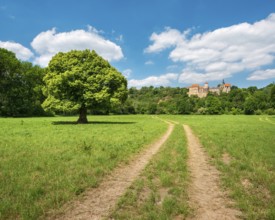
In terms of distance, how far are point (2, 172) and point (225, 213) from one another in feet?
25.6

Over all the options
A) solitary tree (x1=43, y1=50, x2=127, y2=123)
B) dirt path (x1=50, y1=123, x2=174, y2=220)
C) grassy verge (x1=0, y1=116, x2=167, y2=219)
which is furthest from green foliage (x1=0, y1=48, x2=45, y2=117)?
dirt path (x1=50, y1=123, x2=174, y2=220)

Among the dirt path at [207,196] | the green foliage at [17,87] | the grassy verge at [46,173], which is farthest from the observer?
the green foliage at [17,87]

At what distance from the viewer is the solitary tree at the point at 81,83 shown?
31391mm

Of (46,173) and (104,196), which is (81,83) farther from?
(104,196)

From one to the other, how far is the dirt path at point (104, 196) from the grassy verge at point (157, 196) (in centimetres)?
28

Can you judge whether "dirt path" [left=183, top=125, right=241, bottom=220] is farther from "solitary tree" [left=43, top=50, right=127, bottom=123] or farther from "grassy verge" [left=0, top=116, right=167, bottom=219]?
"solitary tree" [left=43, top=50, right=127, bottom=123]

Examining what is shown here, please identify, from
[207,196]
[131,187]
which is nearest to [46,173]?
[131,187]

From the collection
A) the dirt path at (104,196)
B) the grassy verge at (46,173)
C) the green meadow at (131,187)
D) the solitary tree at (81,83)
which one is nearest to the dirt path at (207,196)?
the green meadow at (131,187)

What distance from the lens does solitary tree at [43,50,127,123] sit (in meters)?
31.4

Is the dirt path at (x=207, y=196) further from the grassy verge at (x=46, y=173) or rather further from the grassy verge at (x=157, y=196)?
the grassy verge at (x=46, y=173)

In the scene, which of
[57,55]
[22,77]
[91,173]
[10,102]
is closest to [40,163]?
[91,173]

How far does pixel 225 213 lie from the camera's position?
576 centimetres

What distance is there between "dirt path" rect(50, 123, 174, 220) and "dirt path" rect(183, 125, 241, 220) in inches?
84.9

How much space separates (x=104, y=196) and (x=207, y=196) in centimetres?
304
